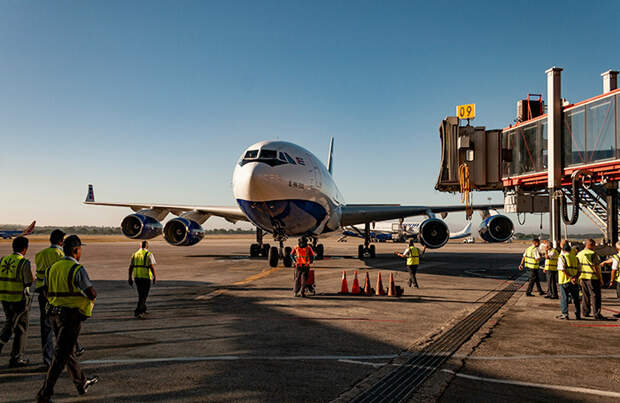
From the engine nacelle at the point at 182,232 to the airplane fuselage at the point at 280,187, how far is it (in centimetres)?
650

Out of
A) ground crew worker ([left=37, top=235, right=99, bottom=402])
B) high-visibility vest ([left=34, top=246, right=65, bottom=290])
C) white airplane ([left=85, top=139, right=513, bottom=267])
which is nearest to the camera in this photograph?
ground crew worker ([left=37, top=235, right=99, bottom=402])

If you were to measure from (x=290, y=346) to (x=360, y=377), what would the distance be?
1.91m

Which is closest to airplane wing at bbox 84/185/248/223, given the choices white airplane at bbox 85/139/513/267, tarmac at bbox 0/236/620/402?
white airplane at bbox 85/139/513/267

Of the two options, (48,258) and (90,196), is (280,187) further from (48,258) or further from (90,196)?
(90,196)

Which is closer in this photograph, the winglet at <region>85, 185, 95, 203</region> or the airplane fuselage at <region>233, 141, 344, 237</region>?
the airplane fuselage at <region>233, 141, 344, 237</region>

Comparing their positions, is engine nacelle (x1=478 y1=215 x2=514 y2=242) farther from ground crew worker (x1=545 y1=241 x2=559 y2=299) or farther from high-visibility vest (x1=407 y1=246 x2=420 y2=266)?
ground crew worker (x1=545 y1=241 x2=559 y2=299)

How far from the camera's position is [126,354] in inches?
271

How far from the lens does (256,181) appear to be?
1617cm

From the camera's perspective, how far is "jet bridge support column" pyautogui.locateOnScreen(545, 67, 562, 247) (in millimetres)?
15297

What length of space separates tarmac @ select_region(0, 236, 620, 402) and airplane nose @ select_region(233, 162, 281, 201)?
445 centimetres

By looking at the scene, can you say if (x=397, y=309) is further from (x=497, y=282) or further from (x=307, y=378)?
(x=497, y=282)

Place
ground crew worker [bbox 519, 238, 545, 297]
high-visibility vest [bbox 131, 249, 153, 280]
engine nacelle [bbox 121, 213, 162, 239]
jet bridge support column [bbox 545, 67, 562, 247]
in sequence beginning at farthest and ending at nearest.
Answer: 1. engine nacelle [bbox 121, 213, 162, 239]
2. jet bridge support column [bbox 545, 67, 562, 247]
3. ground crew worker [bbox 519, 238, 545, 297]
4. high-visibility vest [bbox 131, 249, 153, 280]

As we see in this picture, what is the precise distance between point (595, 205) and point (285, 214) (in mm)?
11564

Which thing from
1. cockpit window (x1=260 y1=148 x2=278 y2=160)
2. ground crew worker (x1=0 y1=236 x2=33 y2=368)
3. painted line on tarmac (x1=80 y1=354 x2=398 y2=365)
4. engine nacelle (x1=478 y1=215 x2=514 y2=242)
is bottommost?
painted line on tarmac (x1=80 y1=354 x2=398 y2=365)
